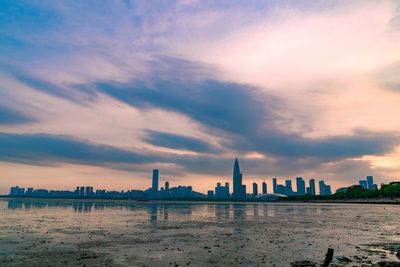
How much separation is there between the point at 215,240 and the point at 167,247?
8.86 m

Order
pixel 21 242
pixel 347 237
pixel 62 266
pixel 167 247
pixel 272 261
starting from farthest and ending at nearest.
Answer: pixel 347 237 < pixel 21 242 < pixel 167 247 < pixel 272 261 < pixel 62 266

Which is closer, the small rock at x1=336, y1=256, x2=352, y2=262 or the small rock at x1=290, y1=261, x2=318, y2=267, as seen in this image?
the small rock at x1=290, y1=261, x2=318, y2=267

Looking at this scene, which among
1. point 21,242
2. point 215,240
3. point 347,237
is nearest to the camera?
point 21,242

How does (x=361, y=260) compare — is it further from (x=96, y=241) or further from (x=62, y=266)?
(x=96, y=241)

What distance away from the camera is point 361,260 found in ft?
93.8

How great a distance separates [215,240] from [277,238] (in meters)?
9.84

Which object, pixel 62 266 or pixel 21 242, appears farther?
pixel 21 242

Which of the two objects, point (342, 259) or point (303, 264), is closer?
point (303, 264)

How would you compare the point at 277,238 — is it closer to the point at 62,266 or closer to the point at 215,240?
the point at 215,240

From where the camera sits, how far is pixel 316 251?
33.7 m

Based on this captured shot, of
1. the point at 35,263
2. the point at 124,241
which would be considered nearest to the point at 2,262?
the point at 35,263

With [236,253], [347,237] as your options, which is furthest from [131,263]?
[347,237]

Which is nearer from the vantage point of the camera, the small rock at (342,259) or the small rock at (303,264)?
the small rock at (303,264)

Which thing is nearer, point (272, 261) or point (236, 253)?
point (272, 261)
